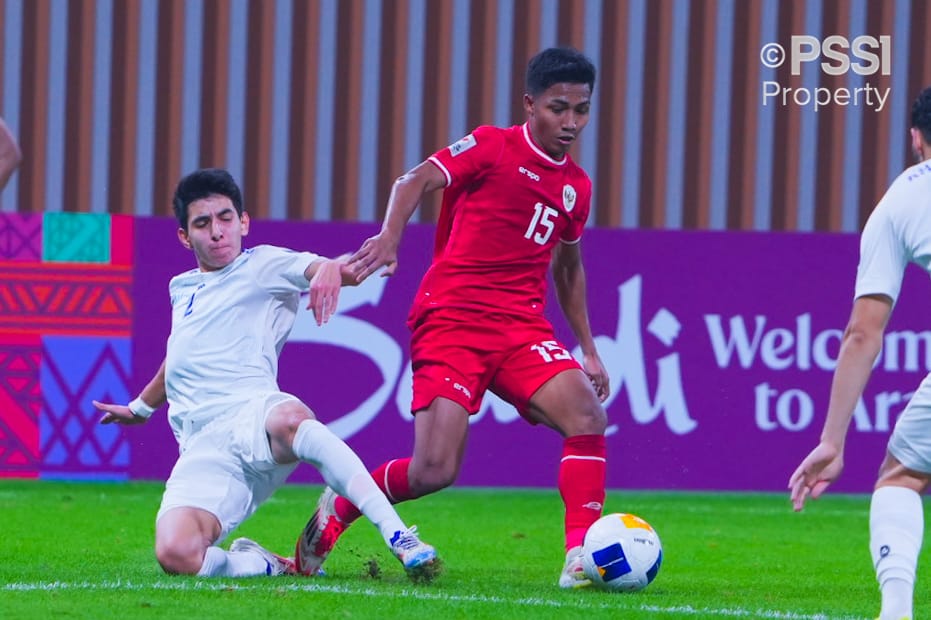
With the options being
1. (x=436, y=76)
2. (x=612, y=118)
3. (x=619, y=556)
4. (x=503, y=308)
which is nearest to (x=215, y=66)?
(x=436, y=76)

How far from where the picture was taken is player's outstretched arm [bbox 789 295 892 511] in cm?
397

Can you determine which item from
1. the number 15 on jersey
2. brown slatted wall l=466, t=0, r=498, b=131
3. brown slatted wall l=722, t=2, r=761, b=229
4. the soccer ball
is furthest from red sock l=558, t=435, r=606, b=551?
brown slatted wall l=722, t=2, r=761, b=229

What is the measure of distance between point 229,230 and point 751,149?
7560mm

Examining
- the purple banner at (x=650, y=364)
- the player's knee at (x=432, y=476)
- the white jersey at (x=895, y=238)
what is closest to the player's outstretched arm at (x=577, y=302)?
the player's knee at (x=432, y=476)

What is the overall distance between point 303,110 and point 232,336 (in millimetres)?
7087

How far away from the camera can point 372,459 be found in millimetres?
9062

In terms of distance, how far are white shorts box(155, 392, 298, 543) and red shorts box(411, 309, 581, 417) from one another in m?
0.50

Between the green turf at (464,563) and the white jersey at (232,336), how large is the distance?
58 cm

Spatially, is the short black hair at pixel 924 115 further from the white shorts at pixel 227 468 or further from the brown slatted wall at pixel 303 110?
the brown slatted wall at pixel 303 110

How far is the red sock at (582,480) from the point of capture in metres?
5.47

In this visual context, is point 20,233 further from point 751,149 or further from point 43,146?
point 751,149

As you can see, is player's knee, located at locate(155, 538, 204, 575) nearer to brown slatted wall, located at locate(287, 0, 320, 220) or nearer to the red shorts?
the red shorts

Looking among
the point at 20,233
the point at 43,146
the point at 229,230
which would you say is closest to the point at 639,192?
the point at 43,146
